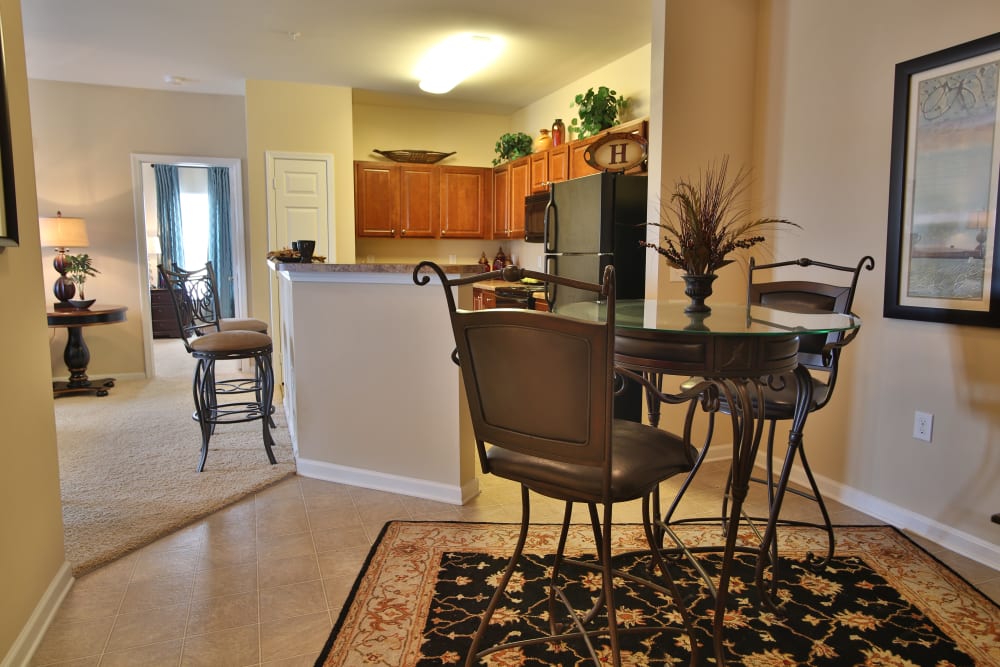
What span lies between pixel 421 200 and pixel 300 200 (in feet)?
3.72

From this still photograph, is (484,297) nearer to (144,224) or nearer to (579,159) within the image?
(579,159)

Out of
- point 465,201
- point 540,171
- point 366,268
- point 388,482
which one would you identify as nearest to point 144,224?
point 465,201

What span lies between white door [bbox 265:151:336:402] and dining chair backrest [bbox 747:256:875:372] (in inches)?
159

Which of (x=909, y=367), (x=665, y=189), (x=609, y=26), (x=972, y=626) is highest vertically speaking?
(x=609, y=26)

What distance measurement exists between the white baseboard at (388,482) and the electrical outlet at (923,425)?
6.10 feet

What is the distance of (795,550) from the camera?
92.6 inches

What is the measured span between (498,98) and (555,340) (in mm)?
Answer: 5063

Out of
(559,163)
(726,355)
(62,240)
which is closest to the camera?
(726,355)

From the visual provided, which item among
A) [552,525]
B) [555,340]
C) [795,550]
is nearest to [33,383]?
[555,340]

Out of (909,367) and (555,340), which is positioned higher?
(555,340)

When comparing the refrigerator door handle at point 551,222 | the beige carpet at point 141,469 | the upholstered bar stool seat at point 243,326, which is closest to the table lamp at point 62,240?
the beige carpet at point 141,469

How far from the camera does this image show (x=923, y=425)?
2.49 meters

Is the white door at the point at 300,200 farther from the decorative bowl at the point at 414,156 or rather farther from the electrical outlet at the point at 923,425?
the electrical outlet at the point at 923,425

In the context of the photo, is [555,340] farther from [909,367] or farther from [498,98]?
[498,98]
